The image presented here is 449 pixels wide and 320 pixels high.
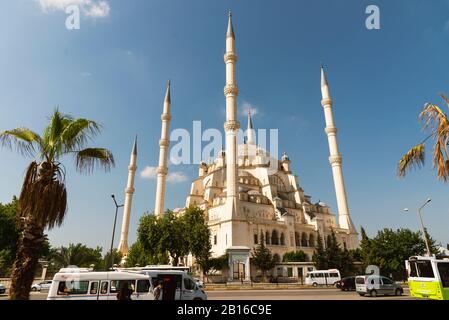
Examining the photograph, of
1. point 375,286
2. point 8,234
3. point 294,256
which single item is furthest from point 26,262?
point 294,256

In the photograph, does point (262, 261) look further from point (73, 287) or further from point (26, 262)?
point (26, 262)

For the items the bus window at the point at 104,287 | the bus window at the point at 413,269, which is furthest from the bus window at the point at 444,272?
the bus window at the point at 104,287

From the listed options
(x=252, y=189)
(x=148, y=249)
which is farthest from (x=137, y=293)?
(x=252, y=189)

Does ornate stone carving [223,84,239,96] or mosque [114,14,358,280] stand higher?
ornate stone carving [223,84,239,96]

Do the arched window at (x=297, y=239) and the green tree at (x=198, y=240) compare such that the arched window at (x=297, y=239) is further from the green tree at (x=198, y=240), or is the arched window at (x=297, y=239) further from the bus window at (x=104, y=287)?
the bus window at (x=104, y=287)

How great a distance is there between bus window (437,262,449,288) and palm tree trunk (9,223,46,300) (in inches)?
579

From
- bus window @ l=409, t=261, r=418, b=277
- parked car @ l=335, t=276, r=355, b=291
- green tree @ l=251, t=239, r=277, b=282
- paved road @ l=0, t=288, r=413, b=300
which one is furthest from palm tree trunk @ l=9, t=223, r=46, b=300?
green tree @ l=251, t=239, r=277, b=282

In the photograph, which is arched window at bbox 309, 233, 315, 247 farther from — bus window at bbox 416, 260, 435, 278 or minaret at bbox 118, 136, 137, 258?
bus window at bbox 416, 260, 435, 278

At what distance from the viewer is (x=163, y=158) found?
54000mm

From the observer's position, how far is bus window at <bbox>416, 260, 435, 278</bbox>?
13054 millimetres

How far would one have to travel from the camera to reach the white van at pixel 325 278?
33225mm
